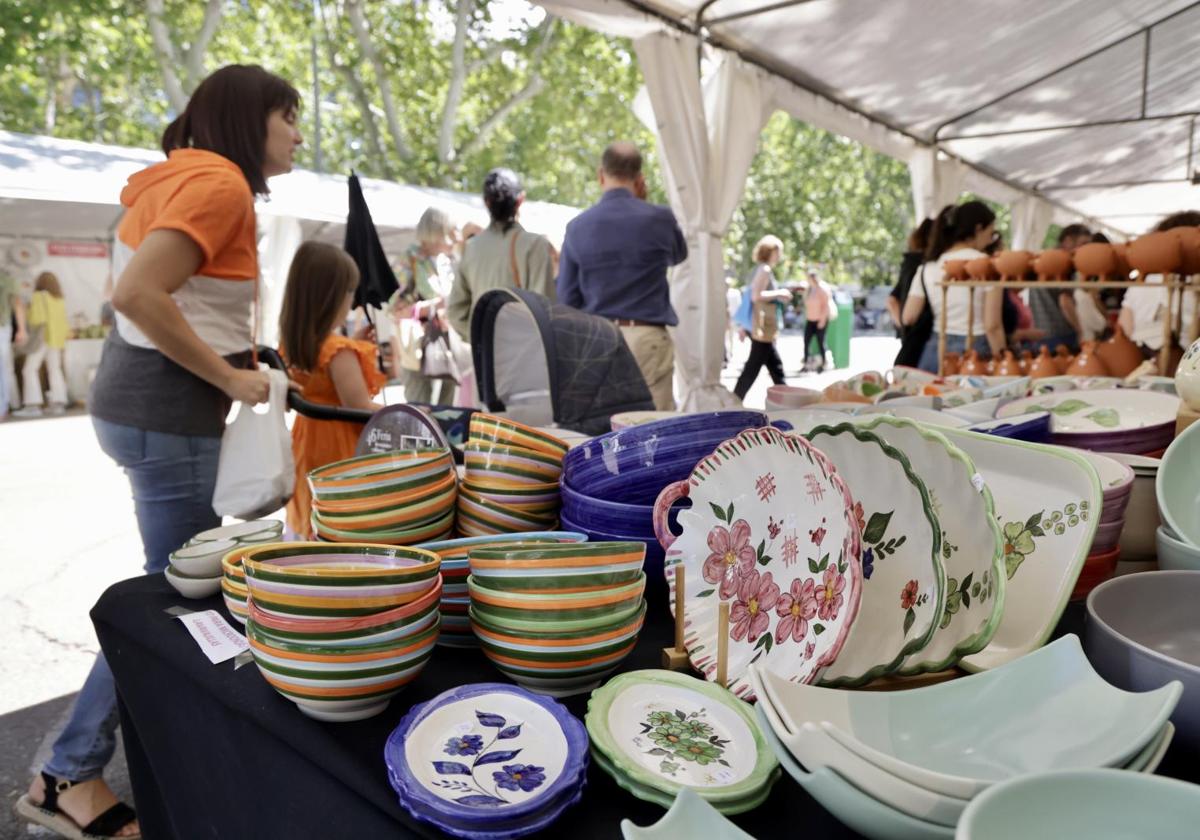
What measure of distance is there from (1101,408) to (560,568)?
1258 millimetres

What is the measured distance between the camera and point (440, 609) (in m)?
1.01

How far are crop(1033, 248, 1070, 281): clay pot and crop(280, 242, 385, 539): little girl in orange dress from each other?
8.51ft

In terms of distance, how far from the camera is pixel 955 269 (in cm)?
345

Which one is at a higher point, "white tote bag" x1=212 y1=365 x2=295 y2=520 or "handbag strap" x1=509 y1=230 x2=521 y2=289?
"handbag strap" x1=509 y1=230 x2=521 y2=289

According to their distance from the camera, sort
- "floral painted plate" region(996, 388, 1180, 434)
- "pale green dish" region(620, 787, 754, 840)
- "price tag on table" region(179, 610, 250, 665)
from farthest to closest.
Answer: "floral painted plate" region(996, 388, 1180, 434) < "price tag on table" region(179, 610, 250, 665) < "pale green dish" region(620, 787, 754, 840)

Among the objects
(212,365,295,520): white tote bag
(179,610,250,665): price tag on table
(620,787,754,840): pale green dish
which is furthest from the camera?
(212,365,295,520): white tote bag

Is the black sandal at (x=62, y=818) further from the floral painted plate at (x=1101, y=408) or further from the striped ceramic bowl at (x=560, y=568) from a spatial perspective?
the floral painted plate at (x=1101, y=408)

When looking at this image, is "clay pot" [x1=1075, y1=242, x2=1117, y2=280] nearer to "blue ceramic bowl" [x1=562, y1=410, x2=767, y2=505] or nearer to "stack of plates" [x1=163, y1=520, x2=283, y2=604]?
"blue ceramic bowl" [x1=562, y1=410, x2=767, y2=505]

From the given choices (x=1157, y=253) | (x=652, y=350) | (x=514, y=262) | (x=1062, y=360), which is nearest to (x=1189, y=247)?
(x=1157, y=253)

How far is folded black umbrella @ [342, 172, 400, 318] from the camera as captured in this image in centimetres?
385

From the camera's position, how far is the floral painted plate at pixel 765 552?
844 millimetres

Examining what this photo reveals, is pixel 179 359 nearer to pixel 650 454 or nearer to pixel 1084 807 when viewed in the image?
pixel 650 454

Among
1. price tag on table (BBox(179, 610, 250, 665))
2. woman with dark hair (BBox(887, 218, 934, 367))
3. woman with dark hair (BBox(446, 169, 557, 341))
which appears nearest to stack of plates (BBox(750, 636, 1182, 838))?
price tag on table (BBox(179, 610, 250, 665))

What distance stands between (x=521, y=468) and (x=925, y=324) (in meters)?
3.27
